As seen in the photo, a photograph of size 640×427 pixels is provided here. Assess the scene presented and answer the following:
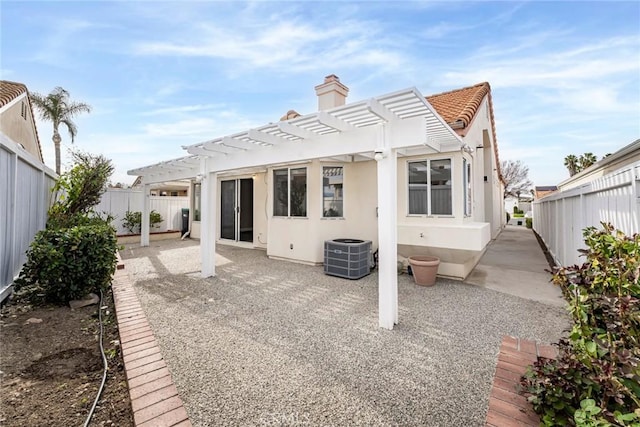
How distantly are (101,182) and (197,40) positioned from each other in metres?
4.50

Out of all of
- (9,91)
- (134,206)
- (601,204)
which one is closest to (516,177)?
(601,204)

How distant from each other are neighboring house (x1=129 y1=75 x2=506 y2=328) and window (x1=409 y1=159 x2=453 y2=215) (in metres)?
0.02

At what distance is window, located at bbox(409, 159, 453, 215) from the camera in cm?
703

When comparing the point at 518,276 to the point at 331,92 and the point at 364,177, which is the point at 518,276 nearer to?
the point at 364,177

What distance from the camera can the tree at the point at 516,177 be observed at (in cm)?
3969

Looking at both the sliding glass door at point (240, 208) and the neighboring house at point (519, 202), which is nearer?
the sliding glass door at point (240, 208)

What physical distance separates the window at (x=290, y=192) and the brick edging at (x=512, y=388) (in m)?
A: 6.77

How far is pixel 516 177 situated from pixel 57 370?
159ft

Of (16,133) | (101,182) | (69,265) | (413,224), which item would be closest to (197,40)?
(101,182)

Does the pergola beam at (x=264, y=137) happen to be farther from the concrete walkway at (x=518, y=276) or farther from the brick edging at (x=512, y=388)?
the concrete walkway at (x=518, y=276)

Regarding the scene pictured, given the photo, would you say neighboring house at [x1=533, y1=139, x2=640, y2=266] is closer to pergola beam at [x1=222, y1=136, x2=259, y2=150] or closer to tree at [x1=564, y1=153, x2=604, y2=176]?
pergola beam at [x1=222, y1=136, x2=259, y2=150]

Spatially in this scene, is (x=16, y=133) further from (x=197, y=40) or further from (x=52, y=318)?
(x=52, y=318)

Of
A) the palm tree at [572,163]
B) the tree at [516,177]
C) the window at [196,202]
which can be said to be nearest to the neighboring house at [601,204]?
the window at [196,202]

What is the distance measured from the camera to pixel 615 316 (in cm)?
189
